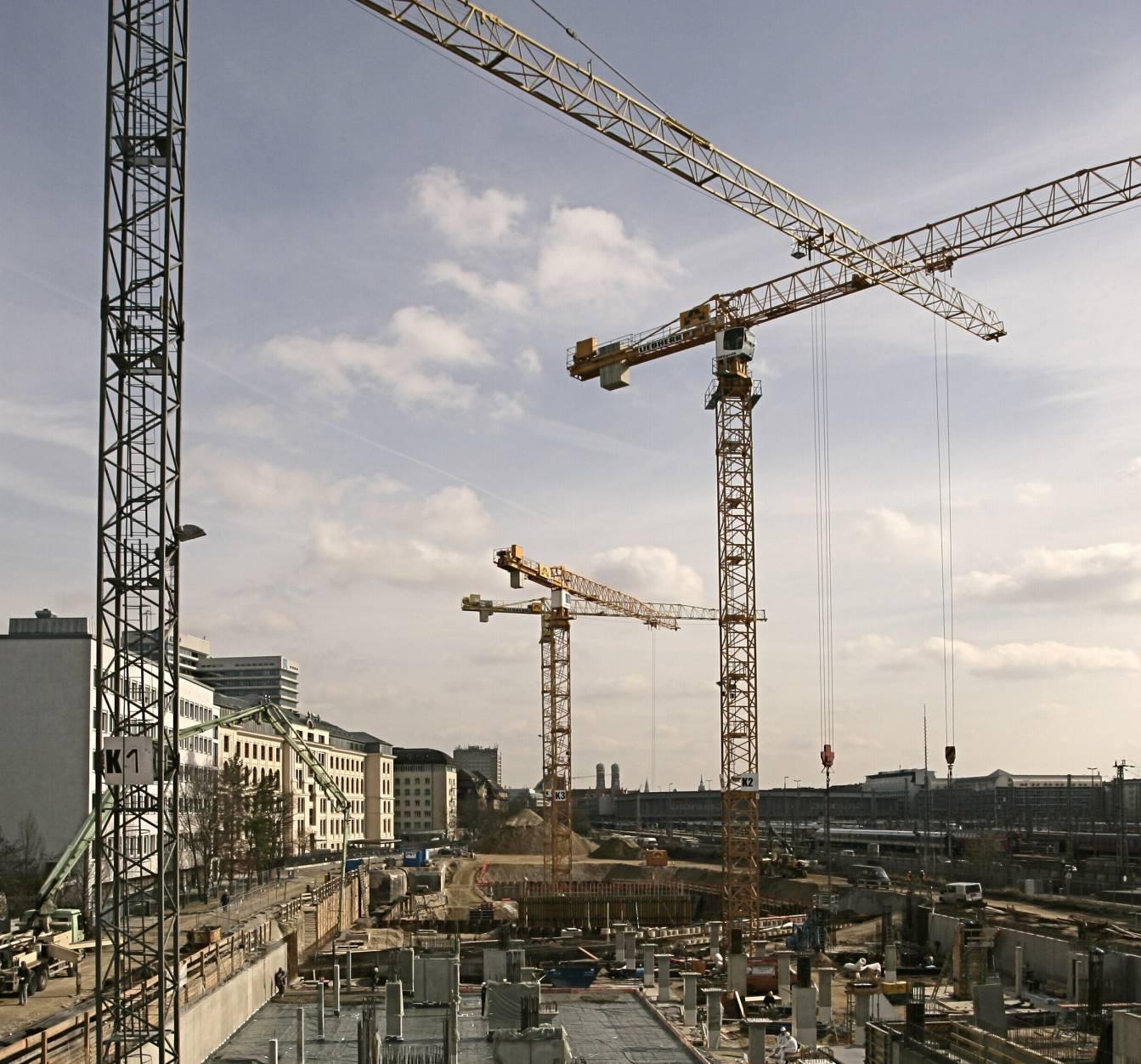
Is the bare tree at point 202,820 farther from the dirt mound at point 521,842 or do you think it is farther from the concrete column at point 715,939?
the dirt mound at point 521,842

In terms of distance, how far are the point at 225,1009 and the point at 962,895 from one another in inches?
1583

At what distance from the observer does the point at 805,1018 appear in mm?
27922

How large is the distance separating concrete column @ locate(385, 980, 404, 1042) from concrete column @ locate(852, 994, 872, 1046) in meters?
10.7

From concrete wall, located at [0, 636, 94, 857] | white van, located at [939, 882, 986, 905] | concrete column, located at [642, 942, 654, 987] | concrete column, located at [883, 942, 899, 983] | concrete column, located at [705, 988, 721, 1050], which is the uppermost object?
concrete wall, located at [0, 636, 94, 857]

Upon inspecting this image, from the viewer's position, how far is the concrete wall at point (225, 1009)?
26.3m

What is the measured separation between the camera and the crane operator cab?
6059 cm

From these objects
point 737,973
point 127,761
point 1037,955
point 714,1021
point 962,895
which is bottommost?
point 962,895

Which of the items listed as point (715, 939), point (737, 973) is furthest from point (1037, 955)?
point (715, 939)

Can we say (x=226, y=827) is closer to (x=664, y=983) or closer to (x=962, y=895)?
(x=962, y=895)

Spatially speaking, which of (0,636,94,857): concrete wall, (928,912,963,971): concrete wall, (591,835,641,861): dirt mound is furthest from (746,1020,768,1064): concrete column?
(591,835,641,861): dirt mound

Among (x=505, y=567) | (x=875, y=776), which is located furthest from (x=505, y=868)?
(x=875, y=776)

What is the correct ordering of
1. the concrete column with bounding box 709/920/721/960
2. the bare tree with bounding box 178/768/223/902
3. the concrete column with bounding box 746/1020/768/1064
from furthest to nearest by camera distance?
the bare tree with bounding box 178/768/223/902 → the concrete column with bounding box 709/920/721/960 → the concrete column with bounding box 746/1020/768/1064

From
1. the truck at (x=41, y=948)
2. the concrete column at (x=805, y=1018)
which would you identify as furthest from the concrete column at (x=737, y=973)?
the truck at (x=41, y=948)

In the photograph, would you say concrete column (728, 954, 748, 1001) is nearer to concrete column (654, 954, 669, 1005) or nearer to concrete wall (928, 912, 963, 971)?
concrete column (654, 954, 669, 1005)
